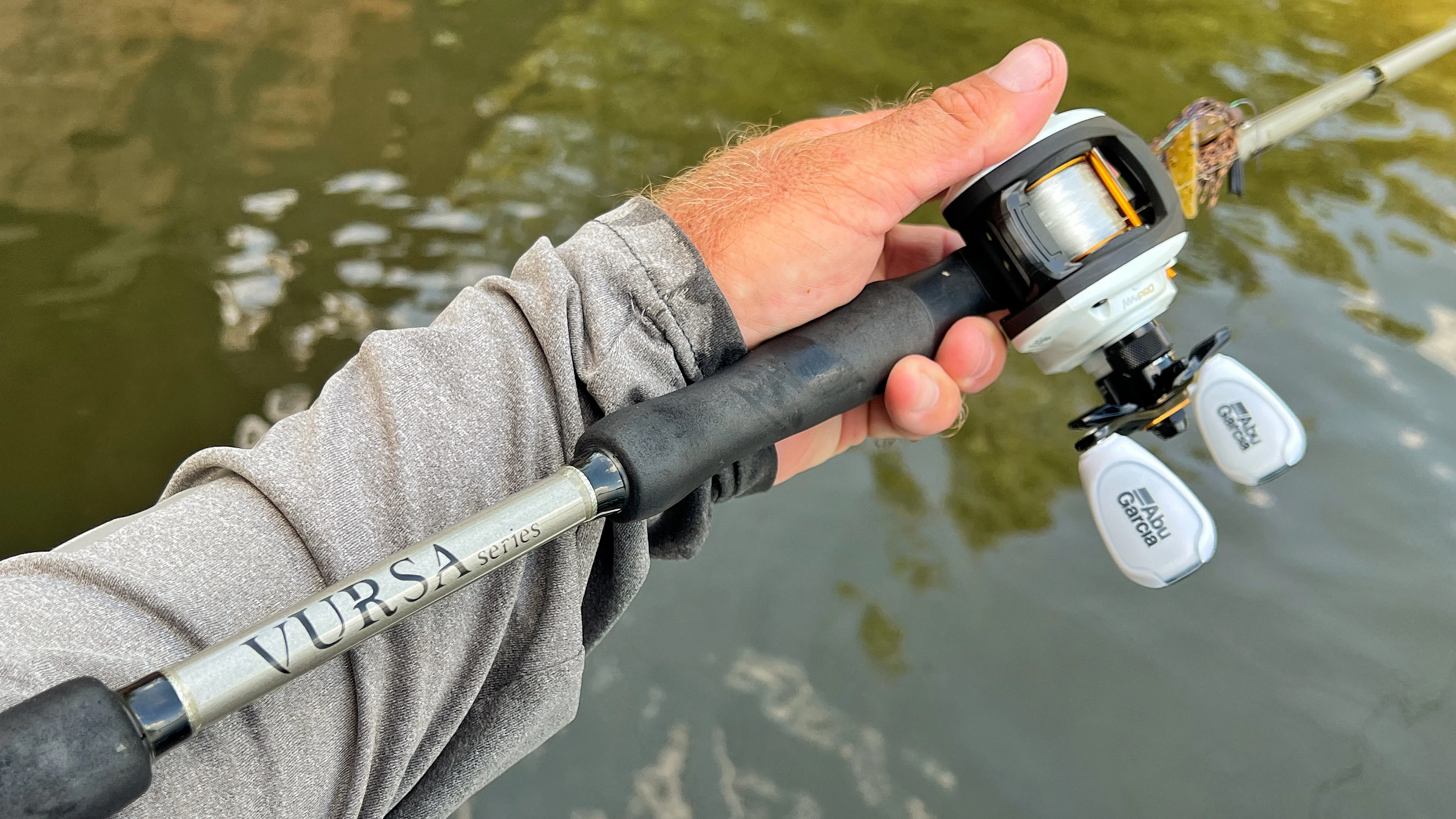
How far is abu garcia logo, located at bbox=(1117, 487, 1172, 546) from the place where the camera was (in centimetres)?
117

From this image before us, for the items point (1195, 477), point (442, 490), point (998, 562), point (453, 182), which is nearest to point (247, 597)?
point (442, 490)

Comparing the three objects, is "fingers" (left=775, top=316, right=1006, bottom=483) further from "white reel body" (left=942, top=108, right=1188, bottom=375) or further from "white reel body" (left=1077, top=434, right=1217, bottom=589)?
"white reel body" (left=1077, top=434, right=1217, bottom=589)

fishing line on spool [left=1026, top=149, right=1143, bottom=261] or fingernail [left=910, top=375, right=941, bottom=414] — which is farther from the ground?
fishing line on spool [left=1026, top=149, right=1143, bottom=261]

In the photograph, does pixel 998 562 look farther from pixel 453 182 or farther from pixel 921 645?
pixel 453 182

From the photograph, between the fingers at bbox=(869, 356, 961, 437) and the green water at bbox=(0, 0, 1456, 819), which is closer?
the fingers at bbox=(869, 356, 961, 437)

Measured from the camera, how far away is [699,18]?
2.33 m

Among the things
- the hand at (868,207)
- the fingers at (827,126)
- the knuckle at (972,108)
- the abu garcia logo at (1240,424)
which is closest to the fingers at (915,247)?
the fingers at (827,126)

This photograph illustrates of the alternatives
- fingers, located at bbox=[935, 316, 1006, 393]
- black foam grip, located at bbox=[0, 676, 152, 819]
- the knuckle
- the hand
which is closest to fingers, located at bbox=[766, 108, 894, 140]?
the hand

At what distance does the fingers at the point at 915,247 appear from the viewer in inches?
62.4

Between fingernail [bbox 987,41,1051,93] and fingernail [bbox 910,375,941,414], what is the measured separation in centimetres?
38

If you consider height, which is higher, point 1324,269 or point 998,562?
point 1324,269

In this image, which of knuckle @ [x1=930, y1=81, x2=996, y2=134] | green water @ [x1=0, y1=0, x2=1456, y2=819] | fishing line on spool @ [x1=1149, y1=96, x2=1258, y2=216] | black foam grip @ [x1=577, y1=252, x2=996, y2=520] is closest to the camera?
black foam grip @ [x1=577, y1=252, x2=996, y2=520]

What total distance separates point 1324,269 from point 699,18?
1.53 m

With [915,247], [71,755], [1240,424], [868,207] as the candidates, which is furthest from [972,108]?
[71,755]
